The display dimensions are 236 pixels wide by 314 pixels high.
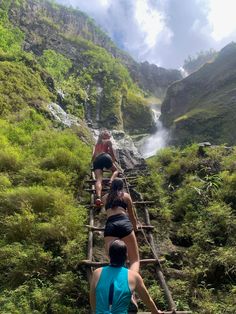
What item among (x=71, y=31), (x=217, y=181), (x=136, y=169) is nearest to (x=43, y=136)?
(x=136, y=169)

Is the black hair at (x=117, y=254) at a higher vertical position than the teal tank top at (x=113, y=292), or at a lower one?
higher

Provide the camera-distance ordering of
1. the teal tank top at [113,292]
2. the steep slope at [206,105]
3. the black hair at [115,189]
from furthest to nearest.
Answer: the steep slope at [206,105] < the black hair at [115,189] < the teal tank top at [113,292]

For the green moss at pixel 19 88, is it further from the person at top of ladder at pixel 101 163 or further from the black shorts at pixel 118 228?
the black shorts at pixel 118 228

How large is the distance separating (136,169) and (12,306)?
12.4 meters

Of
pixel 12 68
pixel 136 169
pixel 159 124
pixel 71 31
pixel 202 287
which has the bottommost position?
pixel 202 287

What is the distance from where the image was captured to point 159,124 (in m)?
89.2

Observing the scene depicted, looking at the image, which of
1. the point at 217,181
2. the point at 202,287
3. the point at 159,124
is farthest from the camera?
the point at 159,124

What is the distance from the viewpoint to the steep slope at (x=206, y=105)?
61062 millimetres

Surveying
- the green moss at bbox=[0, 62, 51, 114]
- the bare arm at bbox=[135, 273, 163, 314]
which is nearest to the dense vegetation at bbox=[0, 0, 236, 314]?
the green moss at bbox=[0, 62, 51, 114]

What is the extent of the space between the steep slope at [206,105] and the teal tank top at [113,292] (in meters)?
51.7

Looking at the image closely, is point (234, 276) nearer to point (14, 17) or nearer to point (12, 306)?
point (12, 306)

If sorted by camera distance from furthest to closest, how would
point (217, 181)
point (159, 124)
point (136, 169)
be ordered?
point (159, 124)
point (136, 169)
point (217, 181)

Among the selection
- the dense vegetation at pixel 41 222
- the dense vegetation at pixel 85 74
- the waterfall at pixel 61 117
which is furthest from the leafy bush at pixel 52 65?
the dense vegetation at pixel 41 222

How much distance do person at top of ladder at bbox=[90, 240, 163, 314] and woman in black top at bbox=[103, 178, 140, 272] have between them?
41.2 inches
